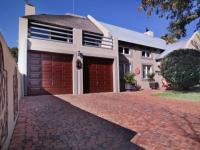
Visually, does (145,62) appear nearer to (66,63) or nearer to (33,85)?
(66,63)

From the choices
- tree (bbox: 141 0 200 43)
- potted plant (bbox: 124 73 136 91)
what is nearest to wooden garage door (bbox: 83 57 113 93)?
potted plant (bbox: 124 73 136 91)

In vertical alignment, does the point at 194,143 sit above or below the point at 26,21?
below

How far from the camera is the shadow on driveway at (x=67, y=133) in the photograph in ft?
15.7

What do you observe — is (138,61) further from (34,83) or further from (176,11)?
(34,83)

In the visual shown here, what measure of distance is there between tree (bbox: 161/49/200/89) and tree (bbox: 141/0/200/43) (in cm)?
176

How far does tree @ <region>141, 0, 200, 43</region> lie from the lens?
1191 centimetres

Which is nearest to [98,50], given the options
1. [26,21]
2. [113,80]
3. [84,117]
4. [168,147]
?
[113,80]

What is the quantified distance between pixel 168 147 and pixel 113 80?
13.7 metres

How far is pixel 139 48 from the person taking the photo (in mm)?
23469

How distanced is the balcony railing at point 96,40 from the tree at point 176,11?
5.43 m

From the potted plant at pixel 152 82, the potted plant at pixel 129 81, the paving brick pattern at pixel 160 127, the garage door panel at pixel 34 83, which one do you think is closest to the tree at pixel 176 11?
the potted plant at pixel 129 81

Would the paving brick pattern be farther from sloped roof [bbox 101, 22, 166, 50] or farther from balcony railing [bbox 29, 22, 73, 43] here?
sloped roof [bbox 101, 22, 166, 50]

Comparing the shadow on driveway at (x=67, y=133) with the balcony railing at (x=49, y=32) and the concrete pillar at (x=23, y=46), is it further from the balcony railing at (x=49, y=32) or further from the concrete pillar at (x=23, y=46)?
the balcony railing at (x=49, y=32)

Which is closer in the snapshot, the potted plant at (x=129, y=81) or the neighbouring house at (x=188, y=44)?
the potted plant at (x=129, y=81)
